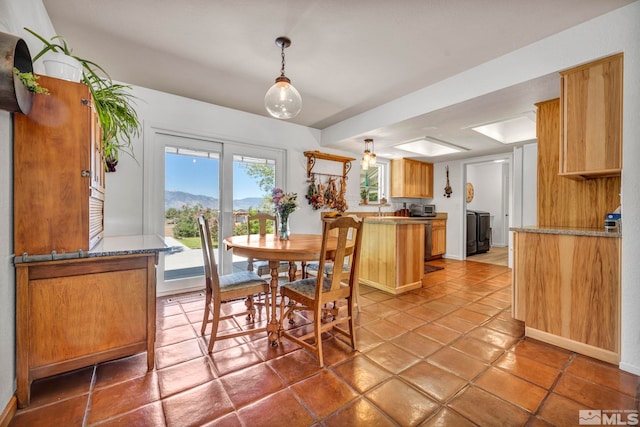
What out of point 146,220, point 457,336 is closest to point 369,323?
point 457,336

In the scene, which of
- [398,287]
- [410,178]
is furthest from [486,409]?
[410,178]

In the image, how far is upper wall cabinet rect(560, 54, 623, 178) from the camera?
184cm

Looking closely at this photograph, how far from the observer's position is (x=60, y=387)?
156 centimetres

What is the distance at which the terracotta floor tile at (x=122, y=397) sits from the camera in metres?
1.37

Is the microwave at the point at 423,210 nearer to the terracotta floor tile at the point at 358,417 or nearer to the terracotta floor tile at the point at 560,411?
the terracotta floor tile at the point at 560,411

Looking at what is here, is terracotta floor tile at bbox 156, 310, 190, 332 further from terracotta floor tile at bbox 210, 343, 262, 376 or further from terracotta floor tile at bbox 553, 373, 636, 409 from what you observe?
terracotta floor tile at bbox 553, 373, 636, 409

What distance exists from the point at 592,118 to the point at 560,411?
193 cm

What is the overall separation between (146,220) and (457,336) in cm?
332

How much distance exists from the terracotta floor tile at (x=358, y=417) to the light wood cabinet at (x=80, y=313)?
1.22m

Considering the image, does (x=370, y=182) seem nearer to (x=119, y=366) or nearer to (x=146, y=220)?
(x=146, y=220)

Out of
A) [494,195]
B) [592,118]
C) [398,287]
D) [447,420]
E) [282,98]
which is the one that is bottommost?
[447,420]

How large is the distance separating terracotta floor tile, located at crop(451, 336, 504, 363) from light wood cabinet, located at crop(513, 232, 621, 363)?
47cm

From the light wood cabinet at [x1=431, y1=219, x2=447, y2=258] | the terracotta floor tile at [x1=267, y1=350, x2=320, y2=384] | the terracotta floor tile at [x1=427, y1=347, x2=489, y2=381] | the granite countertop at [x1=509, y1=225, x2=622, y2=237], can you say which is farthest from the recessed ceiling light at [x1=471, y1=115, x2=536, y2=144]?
the terracotta floor tile at [x1=267, y1=350, x2=320, y2=384]

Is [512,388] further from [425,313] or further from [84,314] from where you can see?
[84,314]
